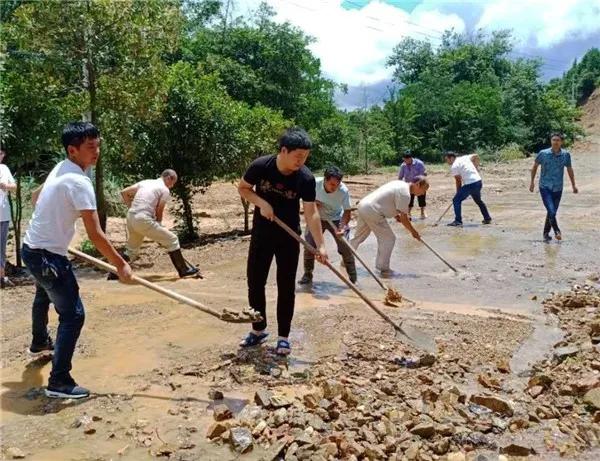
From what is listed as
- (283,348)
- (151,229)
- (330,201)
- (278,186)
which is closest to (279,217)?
(278,186)

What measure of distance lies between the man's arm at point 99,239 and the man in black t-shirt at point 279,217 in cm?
106

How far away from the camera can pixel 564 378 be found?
4.44 meters

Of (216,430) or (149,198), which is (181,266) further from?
(216,430)

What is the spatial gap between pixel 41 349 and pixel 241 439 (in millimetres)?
2119

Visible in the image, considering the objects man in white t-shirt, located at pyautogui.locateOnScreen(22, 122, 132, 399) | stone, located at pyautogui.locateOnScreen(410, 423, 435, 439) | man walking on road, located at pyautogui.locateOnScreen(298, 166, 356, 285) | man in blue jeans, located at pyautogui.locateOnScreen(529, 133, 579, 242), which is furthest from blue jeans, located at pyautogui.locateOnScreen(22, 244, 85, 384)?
man in blue jeans, located at pyautogui.locateOnScreen(529, 133, 579, 242)

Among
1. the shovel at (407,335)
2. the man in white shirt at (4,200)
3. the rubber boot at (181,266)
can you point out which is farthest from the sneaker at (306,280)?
the man in white shirt at (4,200)

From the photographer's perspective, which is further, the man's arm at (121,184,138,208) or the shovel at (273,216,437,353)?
the man's arm at (121,184,138,208)

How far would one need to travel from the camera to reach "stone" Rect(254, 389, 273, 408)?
3.82m

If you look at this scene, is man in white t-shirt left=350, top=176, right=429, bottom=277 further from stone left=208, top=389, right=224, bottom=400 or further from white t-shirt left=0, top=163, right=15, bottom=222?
white t-shirt left=0, top=163, right=15, bottom=222

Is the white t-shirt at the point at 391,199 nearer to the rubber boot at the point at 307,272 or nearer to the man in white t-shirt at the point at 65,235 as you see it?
the rubber boot at the point at 307,272

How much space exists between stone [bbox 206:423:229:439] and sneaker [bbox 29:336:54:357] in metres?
1.89

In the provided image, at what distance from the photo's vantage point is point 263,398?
3.86 m

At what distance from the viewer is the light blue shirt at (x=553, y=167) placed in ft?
33.4

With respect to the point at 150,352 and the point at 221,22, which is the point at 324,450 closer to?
the point at 150,352
